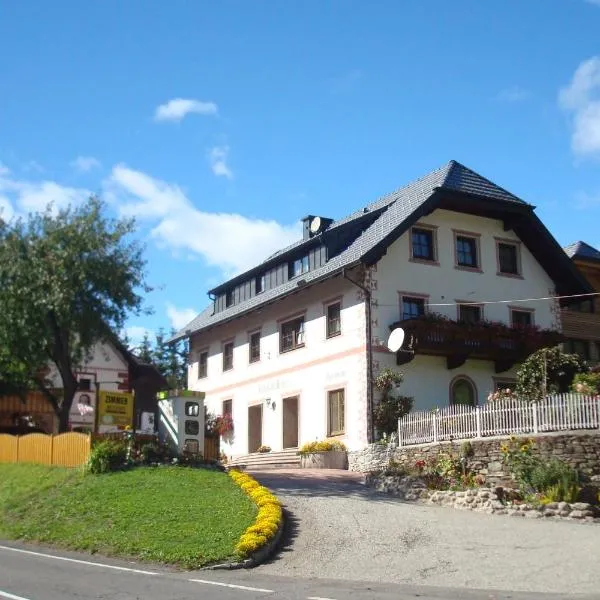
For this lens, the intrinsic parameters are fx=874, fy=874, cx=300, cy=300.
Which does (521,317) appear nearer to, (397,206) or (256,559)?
(397,206)

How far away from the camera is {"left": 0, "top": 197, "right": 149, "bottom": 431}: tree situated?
25.2m

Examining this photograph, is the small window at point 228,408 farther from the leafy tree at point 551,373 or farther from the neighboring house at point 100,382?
the leafy tree at point 551,373

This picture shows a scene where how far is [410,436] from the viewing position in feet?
80.1

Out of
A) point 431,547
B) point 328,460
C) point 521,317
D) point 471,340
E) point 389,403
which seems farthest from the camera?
point 521,317

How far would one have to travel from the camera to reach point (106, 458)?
69.7 ft

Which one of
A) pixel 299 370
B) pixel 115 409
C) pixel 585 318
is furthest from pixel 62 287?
pixel 585 318

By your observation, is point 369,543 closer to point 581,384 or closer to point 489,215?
point 581,384

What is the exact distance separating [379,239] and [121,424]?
10564 mm

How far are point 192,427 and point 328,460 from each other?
249 inches

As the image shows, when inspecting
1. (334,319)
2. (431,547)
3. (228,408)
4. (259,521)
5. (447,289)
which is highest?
(447,289)

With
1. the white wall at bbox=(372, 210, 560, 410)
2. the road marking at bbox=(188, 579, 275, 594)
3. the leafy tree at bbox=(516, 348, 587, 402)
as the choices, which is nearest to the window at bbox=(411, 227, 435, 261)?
the white wall at bbox=(372, 210, 560, 410)

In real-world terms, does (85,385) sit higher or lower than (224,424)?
higher

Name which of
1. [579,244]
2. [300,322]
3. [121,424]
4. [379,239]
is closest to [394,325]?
[379,239]

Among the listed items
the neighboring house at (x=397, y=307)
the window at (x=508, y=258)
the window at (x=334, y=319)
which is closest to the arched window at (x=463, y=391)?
the neighboring house at (x=397, y=307)
